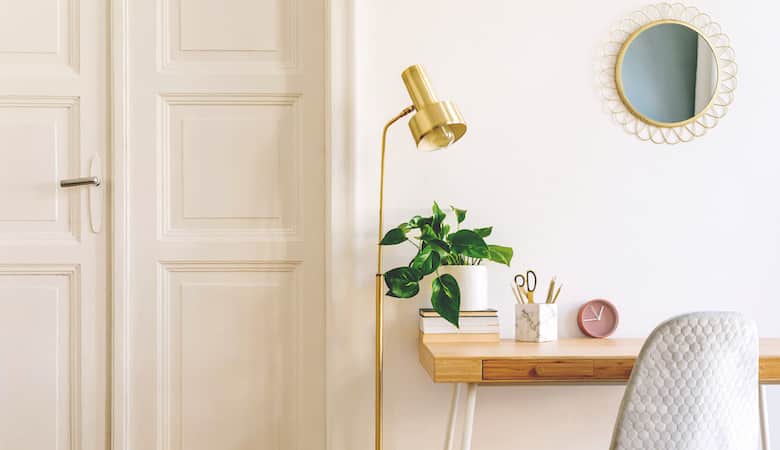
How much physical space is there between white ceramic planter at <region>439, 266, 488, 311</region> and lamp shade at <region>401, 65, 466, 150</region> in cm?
34

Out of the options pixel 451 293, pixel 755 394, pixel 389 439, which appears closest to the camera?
pixel 755 394

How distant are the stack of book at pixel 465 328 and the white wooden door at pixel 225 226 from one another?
394 mm

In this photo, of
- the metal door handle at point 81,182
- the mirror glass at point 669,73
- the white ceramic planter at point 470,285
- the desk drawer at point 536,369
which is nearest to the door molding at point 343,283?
the white ceramic planter at point 470,285

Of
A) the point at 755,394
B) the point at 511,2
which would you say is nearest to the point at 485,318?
the point at 755,394

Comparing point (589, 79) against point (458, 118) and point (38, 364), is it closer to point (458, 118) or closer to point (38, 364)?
point (458, 118)

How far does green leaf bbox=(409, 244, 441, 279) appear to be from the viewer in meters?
1.75

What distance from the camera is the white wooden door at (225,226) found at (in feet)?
6.59

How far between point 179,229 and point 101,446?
679mm

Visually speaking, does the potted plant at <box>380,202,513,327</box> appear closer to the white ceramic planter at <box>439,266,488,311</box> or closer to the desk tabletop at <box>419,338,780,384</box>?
the white ceramic planter at <box>439,266,488,311</box>

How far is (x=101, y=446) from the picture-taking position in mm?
2006

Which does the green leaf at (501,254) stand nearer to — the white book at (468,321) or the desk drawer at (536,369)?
the white book at (468,321)

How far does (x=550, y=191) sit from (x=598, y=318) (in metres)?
0.39

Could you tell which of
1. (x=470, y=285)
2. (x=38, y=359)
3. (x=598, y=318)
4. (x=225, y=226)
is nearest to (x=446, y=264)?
(x=470, y=285)

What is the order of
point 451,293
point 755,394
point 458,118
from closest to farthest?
point 755,394 < point 458,118 < point 451,293
